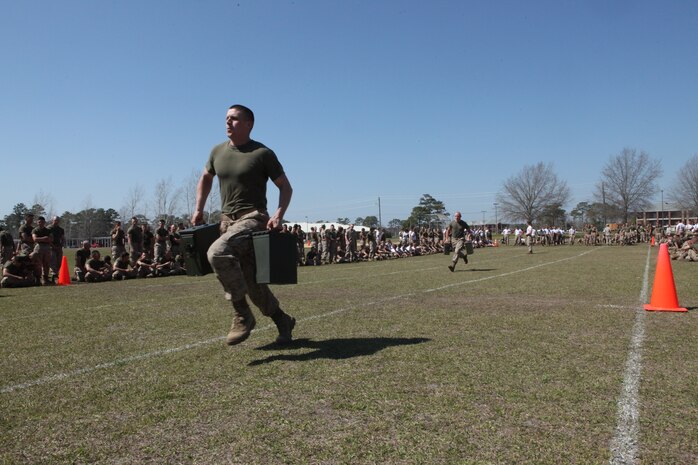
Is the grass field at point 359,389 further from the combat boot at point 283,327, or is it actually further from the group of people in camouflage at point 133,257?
the group of people in camouflage at point 133,257

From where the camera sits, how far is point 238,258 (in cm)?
482

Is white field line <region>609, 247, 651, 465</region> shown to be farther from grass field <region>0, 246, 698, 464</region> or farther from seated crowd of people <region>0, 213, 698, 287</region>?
seated crowd of people <region>0, 213, 698, 287</region>

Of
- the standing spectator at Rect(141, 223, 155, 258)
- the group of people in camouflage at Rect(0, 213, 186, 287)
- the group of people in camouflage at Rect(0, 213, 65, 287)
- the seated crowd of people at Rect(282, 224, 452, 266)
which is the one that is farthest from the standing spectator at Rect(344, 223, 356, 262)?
the group of people in camouflage at Rect(0, 213, 65, 287)

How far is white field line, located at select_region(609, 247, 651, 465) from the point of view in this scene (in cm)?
252

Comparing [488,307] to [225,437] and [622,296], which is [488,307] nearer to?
[622,296]

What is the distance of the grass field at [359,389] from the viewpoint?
265cm

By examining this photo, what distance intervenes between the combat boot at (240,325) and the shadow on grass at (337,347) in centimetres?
32

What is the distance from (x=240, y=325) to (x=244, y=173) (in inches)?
55.1

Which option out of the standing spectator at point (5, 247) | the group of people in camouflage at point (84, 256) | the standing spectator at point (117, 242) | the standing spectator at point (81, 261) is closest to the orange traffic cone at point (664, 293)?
the group of people in camouflage at point (84, 256)

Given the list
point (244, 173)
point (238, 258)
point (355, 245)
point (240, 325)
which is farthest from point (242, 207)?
point (355, 245)

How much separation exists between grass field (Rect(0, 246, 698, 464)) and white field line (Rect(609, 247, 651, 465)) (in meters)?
0.01

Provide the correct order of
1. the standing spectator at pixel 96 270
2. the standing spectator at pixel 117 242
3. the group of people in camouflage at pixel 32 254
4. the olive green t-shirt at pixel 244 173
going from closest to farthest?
the olive green t-shirt at pixel 244 173
the group of people in camouflage at pixel 32 254
the standing spectator at pixel 96 270
the standing spectator at pixel 117 242

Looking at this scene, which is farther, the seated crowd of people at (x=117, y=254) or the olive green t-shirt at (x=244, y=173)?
the seated crowd of people at (x=117, y=254)

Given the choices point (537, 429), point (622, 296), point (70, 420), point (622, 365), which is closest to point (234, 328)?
point (70, 420)
